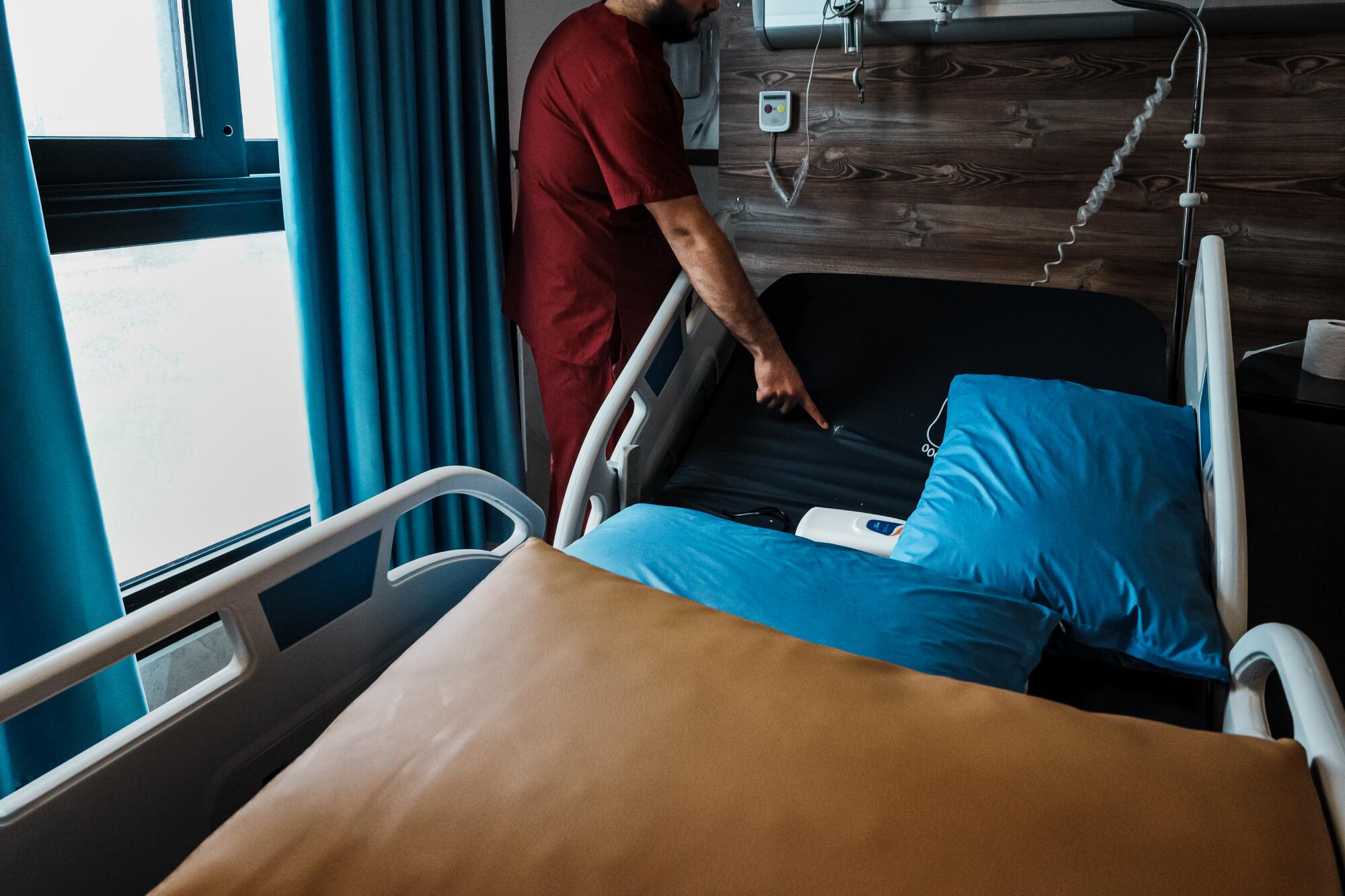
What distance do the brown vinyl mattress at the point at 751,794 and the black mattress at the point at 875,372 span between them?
0.85 meters

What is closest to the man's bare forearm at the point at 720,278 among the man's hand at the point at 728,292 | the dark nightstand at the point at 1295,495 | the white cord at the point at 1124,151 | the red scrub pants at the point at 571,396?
the man's hand at the point at 728,292

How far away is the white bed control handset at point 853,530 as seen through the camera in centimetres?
147

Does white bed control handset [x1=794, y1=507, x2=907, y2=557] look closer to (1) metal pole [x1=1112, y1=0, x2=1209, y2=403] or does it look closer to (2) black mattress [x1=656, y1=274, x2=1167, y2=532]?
(2) black mattress [x1=656, y1=274, x2=1167, y2=532]

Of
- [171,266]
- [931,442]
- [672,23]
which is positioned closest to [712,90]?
[672,23]

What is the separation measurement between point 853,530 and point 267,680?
34.9 inches

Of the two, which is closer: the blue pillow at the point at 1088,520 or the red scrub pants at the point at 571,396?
the blue pillow at the point at 1088,520

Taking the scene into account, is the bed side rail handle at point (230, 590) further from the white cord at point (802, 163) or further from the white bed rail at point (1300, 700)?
the white cord at point (802, 163)

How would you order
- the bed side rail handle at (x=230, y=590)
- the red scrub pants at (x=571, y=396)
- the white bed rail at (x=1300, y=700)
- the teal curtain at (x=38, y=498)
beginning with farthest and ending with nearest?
the red scrub pants at (x=571, y=396) < the teal curtain at (x=38, y=498) < the bed side rail handle at (x=230, y=590) < the white bed rail at (x=1300, y=700)

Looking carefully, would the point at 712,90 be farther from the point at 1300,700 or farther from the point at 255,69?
the point at 1300,700

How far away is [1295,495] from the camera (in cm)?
198

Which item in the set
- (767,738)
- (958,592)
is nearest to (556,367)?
(958,592)

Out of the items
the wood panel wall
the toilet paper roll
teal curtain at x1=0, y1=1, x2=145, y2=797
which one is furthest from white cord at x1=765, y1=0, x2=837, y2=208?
teal curtain at x1=0, y1=1, x2=145, y2=797

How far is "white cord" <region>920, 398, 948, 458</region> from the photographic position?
5.77ft

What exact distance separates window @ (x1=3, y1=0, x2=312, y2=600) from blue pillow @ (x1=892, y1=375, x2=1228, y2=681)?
52.7 inches
